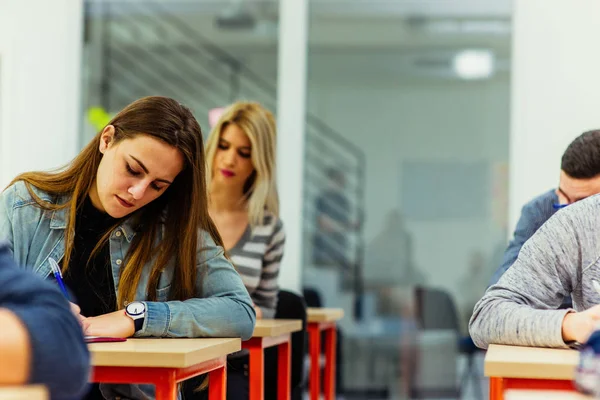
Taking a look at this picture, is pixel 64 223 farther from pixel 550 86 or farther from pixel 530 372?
pixel 550 86

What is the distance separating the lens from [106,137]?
2312 mm

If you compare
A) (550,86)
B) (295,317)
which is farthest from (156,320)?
(550,86)

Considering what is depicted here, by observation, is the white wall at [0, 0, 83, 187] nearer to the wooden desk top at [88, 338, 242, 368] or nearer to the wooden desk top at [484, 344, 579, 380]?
the wooden desk top at [88, 338, 242, 368]

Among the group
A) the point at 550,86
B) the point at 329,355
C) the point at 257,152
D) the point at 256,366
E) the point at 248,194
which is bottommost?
the point at 329,355

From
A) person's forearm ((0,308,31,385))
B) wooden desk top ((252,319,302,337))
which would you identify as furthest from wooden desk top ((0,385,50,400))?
wooden desk top ((252,319,302,337))

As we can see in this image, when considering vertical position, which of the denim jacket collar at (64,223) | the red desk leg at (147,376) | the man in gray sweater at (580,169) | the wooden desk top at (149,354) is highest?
the man in gray sweater at (580,169)

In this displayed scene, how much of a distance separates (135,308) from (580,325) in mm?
985

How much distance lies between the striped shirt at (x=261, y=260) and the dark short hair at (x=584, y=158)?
1.20m

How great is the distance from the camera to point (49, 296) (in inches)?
46.1

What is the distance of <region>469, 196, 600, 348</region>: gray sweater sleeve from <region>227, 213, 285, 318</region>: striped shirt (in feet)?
5.01

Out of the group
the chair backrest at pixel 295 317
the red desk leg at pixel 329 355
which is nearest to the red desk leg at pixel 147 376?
the chair backrest at pixel 295 317

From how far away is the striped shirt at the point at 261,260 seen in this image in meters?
3.55

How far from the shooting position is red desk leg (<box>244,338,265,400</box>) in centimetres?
279

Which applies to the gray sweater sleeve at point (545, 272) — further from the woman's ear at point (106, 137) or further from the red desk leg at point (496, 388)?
the woman's ear at point (106, 137)
